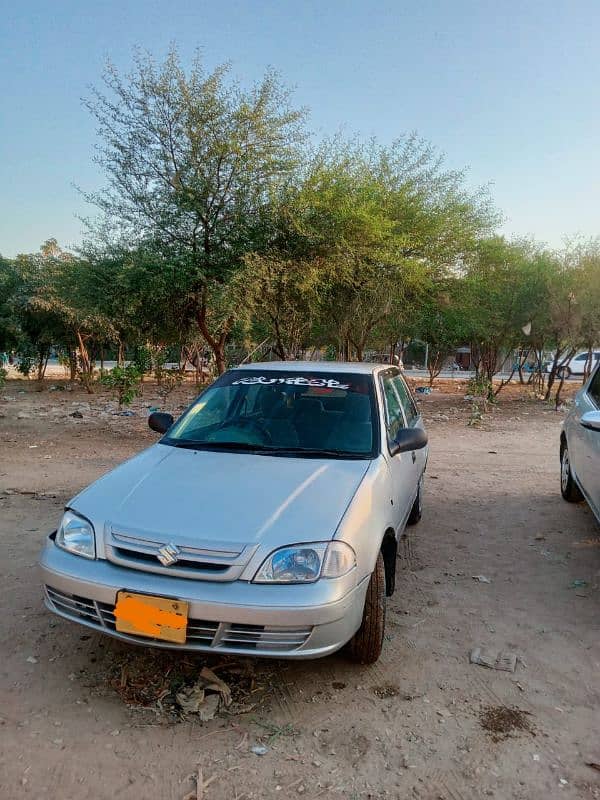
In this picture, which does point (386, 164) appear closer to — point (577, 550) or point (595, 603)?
point (577, 550)

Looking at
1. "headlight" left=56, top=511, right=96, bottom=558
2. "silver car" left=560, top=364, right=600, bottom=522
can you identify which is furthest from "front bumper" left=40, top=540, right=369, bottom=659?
"silver car" left=560, top=364, right=600, bottom=522

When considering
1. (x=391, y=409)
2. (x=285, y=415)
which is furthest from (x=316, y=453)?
(x=391, y=409)

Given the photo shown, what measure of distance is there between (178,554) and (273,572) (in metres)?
0.44

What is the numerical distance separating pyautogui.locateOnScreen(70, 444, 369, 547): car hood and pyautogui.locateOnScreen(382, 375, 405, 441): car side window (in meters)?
0.67

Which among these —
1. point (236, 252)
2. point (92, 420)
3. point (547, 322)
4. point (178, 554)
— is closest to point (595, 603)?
point (178, 554)

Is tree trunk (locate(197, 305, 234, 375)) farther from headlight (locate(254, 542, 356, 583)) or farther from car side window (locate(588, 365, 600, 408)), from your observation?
headlight (locate(254, 542, 356, 583))

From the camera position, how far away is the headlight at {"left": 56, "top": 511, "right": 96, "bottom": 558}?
2.93m

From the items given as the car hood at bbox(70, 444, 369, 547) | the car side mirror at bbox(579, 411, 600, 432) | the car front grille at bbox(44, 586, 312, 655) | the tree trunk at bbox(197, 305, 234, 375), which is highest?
the tree trunk at bbox(197, 305, 234, 375)

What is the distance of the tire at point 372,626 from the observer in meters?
3.07

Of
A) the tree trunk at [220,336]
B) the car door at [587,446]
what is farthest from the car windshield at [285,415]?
the tree trunk at [220,336]

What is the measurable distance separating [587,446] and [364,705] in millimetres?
3252

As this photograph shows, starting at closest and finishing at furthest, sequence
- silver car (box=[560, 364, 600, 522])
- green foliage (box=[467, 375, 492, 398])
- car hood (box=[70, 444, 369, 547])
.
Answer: car hood (box=[70, 444, 369, 547]) < silver car (box=[560, 364, 600, 522]) < green foliage (box=[467, 375, 492, 398])

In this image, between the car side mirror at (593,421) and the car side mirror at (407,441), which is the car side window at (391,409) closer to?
the car side mirror at (407,441)

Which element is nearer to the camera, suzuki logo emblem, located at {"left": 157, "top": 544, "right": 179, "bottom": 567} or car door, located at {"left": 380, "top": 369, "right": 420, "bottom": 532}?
suzuki logo emblem, located at {"left": 157, "top": 544, "right": 179, "bottom": 567}
